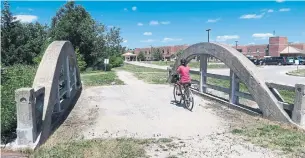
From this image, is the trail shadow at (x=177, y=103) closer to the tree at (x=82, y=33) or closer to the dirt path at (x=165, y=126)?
the dirt path at (x=165, y=126)

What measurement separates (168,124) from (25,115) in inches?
136

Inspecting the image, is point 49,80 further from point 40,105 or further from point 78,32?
point 78,32

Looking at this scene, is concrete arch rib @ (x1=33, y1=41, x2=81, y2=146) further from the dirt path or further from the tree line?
the tree line

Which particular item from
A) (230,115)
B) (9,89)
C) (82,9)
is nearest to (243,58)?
(230,115)

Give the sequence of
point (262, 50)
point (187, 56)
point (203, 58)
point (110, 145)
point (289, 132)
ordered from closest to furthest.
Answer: point (110, 145), point (289, 132), point (203, 58), point (187, 56), point (262, 50)

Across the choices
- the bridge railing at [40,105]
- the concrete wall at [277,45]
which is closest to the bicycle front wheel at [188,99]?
the bridge railing at [40,105]

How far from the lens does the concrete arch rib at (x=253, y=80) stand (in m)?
7.62

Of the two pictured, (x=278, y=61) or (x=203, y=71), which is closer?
(x=203, y=71)

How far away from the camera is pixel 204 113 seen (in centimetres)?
902

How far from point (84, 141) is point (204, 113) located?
13.4 ft

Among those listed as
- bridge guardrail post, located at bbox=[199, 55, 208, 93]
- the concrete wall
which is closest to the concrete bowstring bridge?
bridge guardrail post, located at bbox=[199, 55, 208, 93]

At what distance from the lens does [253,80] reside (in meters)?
8.41

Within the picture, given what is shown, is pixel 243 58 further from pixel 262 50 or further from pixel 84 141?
pixel 262 50

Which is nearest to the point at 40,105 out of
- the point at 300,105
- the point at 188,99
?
the point at 188,99
